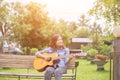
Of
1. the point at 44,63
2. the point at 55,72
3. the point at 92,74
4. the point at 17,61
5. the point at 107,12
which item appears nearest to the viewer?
the point at 55,72

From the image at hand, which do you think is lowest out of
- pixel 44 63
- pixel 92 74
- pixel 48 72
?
pixel 92 74

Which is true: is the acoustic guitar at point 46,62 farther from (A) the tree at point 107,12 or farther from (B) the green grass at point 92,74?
(A) the tree at point 107,12

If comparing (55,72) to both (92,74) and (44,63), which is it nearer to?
(44,63)

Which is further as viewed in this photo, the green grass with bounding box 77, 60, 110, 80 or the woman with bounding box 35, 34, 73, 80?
the green grass with bounding box 77, 60, 110, 80

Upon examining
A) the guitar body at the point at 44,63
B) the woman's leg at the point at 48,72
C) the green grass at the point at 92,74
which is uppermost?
the guitar body at the point at 44,63

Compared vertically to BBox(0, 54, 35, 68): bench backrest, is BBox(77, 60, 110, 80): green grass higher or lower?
lower

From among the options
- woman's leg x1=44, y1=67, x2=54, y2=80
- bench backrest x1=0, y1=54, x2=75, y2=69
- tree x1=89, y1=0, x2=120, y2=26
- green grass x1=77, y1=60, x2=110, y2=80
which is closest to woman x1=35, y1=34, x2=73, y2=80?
woman's leg x1=44, y1=67, x2=54, y2=80

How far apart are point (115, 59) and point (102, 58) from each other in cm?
1302

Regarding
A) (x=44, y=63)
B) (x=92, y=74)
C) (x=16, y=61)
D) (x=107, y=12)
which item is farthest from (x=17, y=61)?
(x=107, y=12)

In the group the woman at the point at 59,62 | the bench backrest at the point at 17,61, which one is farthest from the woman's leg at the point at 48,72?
the bench backrest at the point at 17,61

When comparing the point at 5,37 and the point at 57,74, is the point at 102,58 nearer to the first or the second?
the point at 57,74

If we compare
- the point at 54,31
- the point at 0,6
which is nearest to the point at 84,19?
the point at 54,31

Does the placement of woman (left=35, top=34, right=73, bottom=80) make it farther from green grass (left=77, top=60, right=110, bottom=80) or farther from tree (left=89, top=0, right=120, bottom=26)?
tree (left=89, top=0, right=120, bottom=26)

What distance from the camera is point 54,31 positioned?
3838 cm
